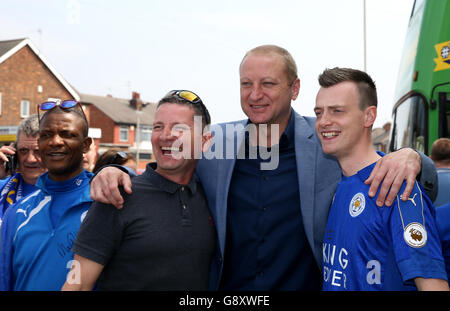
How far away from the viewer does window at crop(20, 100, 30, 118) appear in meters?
34.1

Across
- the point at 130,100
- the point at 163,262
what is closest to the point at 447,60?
the point at 163,262

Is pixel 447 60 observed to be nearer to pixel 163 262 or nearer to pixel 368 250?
pixel 368 250

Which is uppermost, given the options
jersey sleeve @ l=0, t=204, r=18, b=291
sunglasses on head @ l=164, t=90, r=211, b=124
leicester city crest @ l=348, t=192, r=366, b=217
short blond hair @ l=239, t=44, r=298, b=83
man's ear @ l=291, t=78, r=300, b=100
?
short blond hair @ l=239, t=44, r=298, b=83

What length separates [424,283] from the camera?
2051 millimetres

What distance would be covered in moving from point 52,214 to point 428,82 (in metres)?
6.46

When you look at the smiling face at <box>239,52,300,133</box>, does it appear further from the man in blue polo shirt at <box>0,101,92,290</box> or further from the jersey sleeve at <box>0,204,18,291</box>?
the jersey sleeve at <box>0,204,18,291</box>

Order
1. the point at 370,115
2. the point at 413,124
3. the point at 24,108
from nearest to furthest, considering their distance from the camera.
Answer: the point at 370,115
the point at 413,124
the point at 24,108

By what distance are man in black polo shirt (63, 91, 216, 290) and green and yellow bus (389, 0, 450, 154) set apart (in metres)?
5.63

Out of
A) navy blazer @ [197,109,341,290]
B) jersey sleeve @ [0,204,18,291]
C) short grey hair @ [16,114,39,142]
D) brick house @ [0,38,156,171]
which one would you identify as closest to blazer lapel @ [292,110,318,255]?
navy blazer @ [197,109,341,290]

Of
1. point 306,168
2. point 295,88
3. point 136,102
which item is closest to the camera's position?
point 306,168

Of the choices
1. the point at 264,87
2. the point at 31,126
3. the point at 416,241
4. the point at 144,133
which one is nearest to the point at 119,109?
the point at 144,133

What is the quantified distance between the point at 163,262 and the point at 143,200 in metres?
0.35

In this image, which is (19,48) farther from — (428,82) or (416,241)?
(416,241)

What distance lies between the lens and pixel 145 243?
2.43m
